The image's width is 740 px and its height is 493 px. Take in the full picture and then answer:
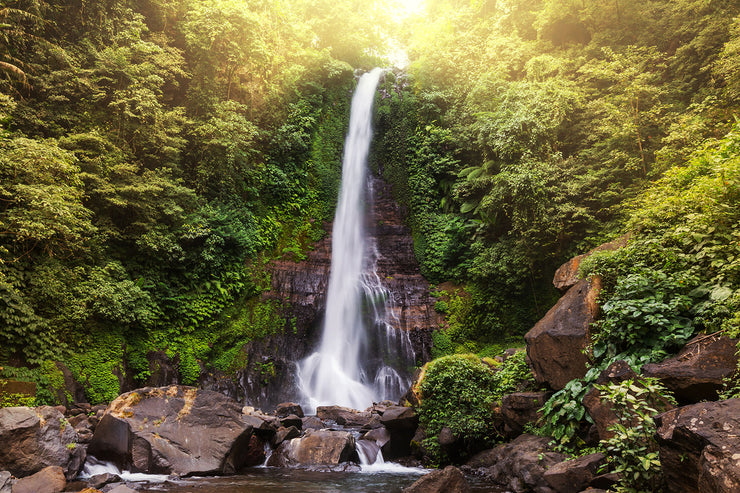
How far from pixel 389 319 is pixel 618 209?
913 cm

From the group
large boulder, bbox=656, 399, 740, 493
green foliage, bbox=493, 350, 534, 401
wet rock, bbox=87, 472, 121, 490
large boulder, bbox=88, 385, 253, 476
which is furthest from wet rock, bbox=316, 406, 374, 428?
large boulder, bbox=656, 399, 740, 493

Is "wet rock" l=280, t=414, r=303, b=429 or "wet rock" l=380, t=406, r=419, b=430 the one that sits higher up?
"wet rock" l=380, t=406, r=419, b=430

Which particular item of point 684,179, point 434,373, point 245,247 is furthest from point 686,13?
point 245,247

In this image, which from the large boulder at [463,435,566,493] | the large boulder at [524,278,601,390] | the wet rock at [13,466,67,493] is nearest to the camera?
the wet rock at [13,466,67,493]

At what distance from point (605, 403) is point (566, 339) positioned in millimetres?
1663

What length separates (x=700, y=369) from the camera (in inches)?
183

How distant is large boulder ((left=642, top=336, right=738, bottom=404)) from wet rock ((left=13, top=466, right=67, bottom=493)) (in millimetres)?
8699

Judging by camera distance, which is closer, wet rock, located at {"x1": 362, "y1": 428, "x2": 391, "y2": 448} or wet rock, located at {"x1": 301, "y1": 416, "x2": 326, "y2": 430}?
wet rock, located at {"x1": 362, "y1": 428, "x2": 391, "y2": 448}

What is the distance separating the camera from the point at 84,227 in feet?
35.5

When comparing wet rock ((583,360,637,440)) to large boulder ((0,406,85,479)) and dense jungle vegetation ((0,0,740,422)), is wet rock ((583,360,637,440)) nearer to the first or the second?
dense jungle vegetation ((0,0,740,422))

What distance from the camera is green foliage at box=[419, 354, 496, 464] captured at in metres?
8.14

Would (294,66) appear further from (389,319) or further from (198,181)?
(389,319)

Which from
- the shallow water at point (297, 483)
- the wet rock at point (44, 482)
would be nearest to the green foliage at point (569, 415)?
the shallow water at point (297, 483)

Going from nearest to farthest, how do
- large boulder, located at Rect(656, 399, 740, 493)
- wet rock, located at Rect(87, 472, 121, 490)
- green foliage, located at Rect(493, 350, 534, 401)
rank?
large boulder, located at Rect(656, 399, 740, 493)
wet rock, located at Rect(87, 472, 121, 490)
green foliage, located at Rect(493, 350, 534, 401)
